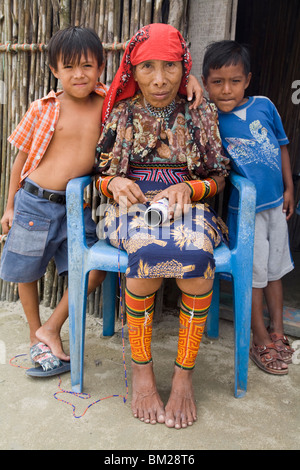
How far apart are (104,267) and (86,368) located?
0.66 m

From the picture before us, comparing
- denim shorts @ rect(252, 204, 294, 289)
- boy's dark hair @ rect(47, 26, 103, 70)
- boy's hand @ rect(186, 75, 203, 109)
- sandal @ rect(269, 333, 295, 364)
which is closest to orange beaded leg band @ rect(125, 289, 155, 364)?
denim shorts @ rect(252, 204, 294, 289)

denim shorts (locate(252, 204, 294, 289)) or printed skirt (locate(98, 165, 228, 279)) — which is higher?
printed skirt (locate(98, 165, 228, 279))

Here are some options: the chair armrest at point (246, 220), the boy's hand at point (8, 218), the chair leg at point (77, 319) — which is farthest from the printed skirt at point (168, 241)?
the boy's hand at point (8, 218)

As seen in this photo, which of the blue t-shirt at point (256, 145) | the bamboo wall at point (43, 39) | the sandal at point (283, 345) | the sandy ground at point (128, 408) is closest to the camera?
the sandy ground at point (128, 408)

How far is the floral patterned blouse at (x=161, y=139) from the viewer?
83.7 inches

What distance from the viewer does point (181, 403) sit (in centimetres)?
183

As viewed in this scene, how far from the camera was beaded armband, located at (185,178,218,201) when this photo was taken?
6.64 feet

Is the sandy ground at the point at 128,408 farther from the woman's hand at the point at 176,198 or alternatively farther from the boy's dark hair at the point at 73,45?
the boy's dark hair at the point at 73,45

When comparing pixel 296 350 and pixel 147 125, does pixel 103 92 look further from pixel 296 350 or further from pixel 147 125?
pixel 296 350

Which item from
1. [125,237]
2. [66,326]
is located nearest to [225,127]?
[125,237]

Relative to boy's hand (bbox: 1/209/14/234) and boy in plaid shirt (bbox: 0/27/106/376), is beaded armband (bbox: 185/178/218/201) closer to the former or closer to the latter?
boy in plaid shirt (bbox: 0/27/106/376)

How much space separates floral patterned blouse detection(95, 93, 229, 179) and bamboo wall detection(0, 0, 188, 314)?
55 cm

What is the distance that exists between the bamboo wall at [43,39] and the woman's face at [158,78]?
572mm

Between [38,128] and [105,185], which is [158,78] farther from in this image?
[38,128]
